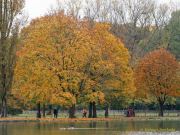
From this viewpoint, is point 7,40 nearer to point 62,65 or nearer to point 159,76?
point 62,65

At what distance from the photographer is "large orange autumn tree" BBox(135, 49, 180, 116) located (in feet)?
266

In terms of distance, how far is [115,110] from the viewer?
101375 mm

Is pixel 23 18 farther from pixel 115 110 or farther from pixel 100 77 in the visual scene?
pixel 115 110

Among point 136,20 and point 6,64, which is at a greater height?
point 136,20

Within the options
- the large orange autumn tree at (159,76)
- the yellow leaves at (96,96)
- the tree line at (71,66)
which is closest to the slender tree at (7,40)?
the tree line at (71,66)

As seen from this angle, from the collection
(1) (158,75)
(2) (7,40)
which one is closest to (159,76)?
(1) (158,75)

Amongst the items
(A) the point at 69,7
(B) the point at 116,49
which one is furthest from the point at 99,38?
(A) the point at 69,7

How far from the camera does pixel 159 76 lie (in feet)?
268

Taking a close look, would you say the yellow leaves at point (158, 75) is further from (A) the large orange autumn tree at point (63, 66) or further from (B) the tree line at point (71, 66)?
(A) the large orange autumn tree at point (63, 66)

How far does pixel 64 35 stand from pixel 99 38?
5.49 meters

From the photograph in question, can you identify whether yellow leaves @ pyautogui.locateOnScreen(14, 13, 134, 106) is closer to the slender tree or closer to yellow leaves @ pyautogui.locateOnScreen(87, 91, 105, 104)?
yellow leaves @ pyautogui.locateOnScreen(87, 91, 105, 104)

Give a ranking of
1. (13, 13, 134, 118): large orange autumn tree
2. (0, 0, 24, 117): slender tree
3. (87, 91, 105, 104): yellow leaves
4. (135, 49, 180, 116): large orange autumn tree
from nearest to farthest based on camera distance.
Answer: (13, 13, 134, 118): large orange autumn tree
(87, 91, 105, 104): yellow leaves
(0, 0, 24, 117): slender tree
(135, 49, 180, 116): large orange autumn tree

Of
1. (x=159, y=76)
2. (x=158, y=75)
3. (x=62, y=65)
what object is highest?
(x=62, y=65)

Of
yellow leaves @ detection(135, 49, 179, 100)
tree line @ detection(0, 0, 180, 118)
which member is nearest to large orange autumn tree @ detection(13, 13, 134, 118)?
tree line @ detection(0, 0, 180, 118)
